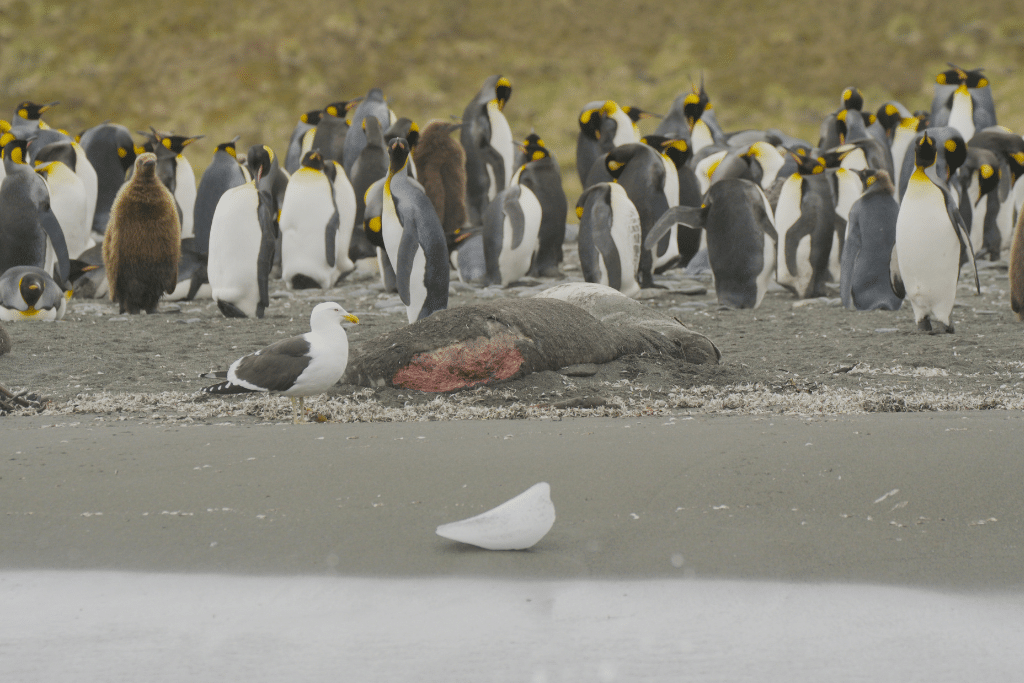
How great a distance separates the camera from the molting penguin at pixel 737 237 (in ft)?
26.8

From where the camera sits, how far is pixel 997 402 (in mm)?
4465

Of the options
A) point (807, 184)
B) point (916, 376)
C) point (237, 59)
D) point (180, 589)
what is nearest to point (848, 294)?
point (807, 184)

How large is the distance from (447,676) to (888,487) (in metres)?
1.62

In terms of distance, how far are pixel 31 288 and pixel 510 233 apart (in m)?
3.97

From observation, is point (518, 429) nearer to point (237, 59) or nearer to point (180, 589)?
point (180, 589)

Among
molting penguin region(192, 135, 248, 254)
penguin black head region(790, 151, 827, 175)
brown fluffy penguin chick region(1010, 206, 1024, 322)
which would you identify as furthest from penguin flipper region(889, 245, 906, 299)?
molting penguin region(192, 135, 248, 254)

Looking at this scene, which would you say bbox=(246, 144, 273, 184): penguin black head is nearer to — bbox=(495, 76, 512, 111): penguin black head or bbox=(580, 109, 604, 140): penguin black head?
bbox=(495, 76, 512, 111): penguin black head

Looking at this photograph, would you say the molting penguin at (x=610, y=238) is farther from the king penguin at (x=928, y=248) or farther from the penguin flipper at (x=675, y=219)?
the king penguin at (x=928, y=248)

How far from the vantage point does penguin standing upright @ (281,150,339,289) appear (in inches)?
384

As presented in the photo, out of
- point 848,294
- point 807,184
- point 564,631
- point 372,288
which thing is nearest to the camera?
point 564,631

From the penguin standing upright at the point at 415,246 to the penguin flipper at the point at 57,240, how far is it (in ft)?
10.4

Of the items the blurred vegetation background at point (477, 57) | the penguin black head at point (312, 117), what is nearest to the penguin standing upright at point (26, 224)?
the penguin black head at point (312, 117)

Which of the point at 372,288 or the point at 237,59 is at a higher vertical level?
the point at 237,59

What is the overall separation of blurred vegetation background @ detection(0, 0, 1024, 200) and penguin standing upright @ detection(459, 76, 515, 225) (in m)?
12.0
